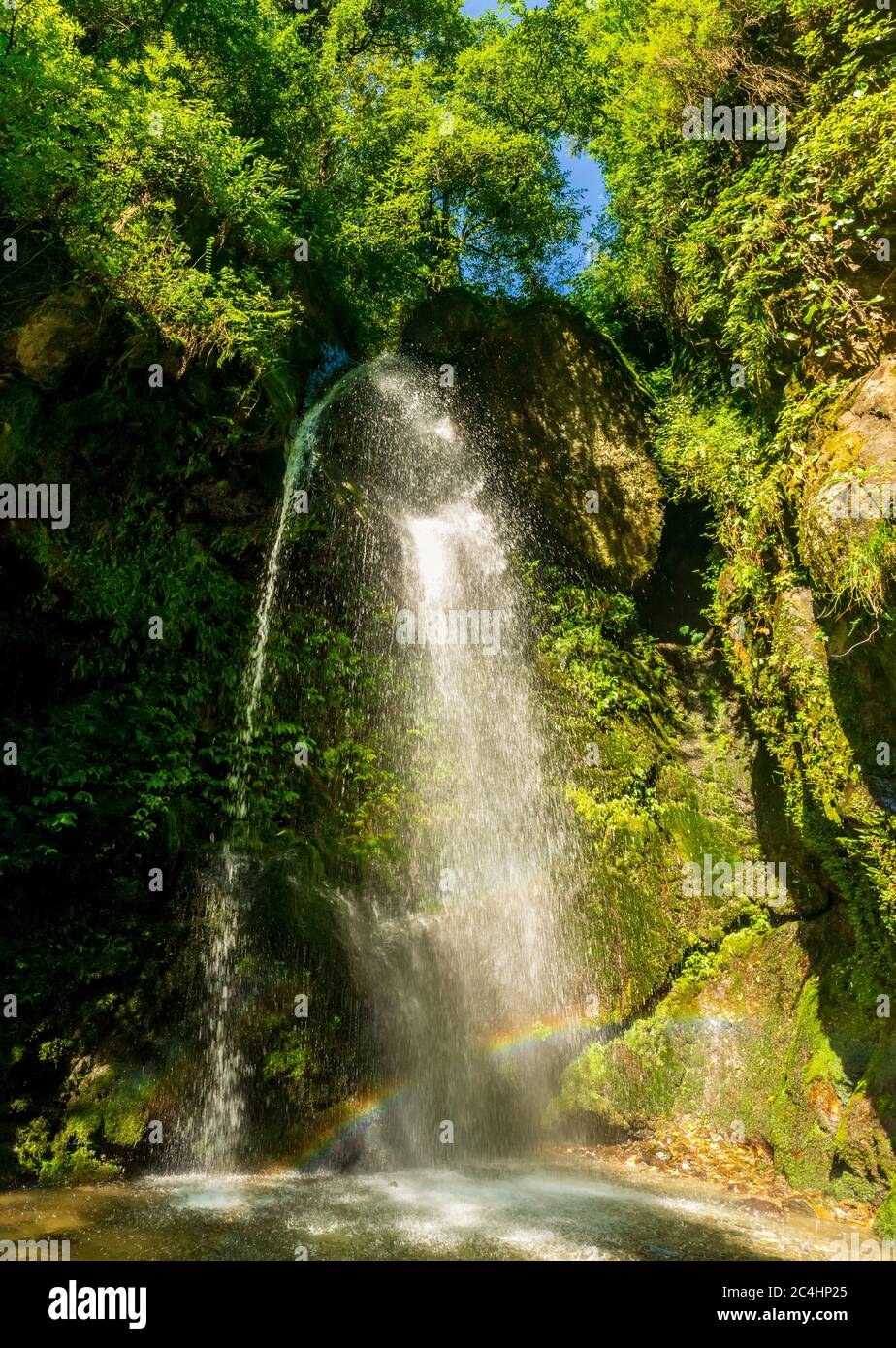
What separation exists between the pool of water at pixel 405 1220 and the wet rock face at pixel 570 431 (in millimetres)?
6246

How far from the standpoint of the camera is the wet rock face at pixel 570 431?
9.74 metres

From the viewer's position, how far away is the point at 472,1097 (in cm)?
691

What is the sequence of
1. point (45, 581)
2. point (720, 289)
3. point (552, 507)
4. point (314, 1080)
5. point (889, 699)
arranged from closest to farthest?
point (889, 699) → point (314, 1080) → point (45, 581) → point (720, 289) → point (552, 507)

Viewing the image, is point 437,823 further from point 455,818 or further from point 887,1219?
point 887,1219

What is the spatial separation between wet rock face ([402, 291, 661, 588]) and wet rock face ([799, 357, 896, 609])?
332cm

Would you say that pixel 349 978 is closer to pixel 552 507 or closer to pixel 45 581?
pixel 45 581

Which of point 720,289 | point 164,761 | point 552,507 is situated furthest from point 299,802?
point 720,289

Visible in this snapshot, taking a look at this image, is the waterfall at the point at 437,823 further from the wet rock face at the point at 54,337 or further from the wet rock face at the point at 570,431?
the wet rock face at the point at 54,337

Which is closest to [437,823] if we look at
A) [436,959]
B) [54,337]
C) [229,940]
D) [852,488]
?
[436,959]

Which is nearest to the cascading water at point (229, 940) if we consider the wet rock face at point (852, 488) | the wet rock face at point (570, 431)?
the wet rock face at point (570, 431)

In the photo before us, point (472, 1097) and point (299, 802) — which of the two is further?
point (299, 802)

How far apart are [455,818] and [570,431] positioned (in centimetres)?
505

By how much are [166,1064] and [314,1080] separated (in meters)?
1.10

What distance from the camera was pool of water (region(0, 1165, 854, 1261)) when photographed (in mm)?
4359
